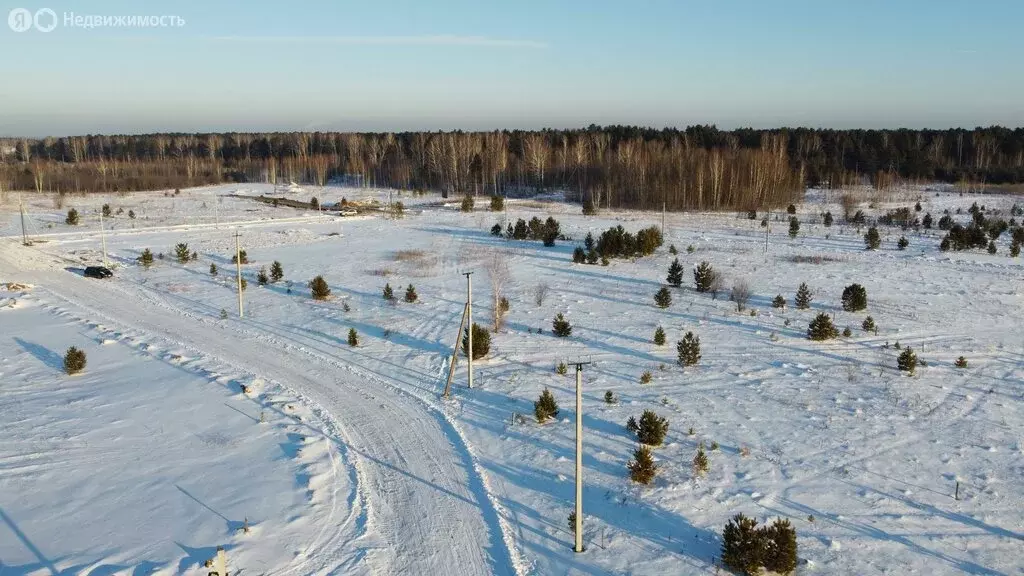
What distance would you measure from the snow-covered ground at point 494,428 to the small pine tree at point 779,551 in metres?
0.44

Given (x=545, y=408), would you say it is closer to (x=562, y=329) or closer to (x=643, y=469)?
→ (x=643, y=469)

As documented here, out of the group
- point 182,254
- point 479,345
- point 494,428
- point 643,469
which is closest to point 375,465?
point 494,428

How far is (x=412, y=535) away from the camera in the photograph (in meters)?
11.9

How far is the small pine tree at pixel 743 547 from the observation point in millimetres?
10508

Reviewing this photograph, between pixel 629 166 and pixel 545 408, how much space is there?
181ft

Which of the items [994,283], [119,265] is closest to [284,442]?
[119,265]

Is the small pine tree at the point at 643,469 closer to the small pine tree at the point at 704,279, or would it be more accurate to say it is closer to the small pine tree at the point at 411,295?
the small pine tree at the point at 411,295

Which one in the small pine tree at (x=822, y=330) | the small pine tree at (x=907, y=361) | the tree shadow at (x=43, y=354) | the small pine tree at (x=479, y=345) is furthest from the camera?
the small pine tree at (x=822, y=330)

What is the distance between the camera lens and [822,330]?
72.5 ft

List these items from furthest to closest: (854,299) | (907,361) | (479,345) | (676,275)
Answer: (676,275) < (854,299) < (479,345) < (907,361)

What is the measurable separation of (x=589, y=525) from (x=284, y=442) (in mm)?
7153

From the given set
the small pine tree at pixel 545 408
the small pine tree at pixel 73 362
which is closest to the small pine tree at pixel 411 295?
the small pine tree at pixel 73 362

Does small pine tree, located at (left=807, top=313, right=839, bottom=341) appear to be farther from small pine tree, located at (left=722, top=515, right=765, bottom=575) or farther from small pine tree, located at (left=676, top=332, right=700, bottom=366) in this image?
small pine tree, located at (left=722, top=515, right=765, bottom=575)

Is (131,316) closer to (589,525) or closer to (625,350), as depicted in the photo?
(625,350)
